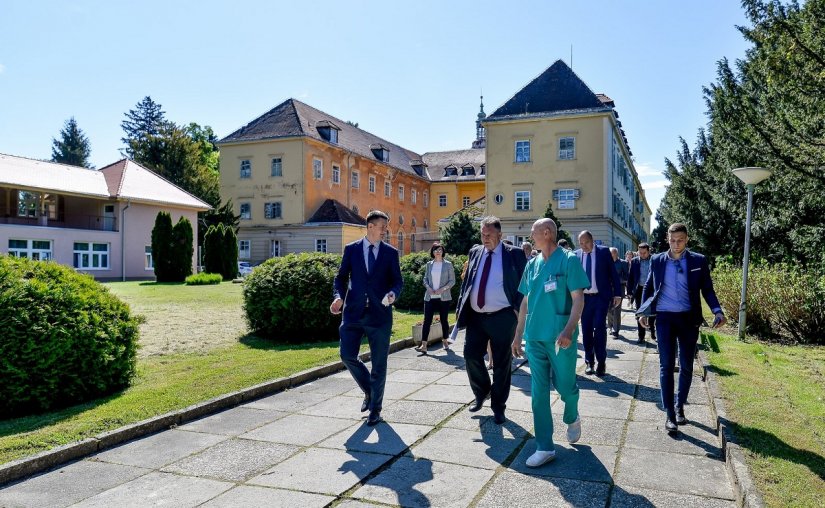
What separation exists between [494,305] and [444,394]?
193 centimetres

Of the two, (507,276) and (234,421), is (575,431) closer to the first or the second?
(507,276)

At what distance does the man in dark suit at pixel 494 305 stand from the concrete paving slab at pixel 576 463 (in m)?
0.90

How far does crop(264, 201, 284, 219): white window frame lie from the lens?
46.4 metres

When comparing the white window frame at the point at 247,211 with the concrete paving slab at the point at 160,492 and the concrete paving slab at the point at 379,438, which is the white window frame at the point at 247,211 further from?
the concrete paving slab at the point at 160,492

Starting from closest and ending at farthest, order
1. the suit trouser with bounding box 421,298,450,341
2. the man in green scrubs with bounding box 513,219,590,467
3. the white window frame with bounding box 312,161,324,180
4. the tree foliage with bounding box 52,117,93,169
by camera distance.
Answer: the man in green scrubs with bounding box 513,219,590,467, the suit trouser with bounding box 421,298,450,341, the white window frame with bounding box 312,161,324,180, the tree foliage with bounding box 52,117,93,169

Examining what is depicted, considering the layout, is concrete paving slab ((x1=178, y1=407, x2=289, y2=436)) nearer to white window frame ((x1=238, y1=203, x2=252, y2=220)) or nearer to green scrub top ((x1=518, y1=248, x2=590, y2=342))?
green scrub top ((x1=518, y1=248, x2=590, y2=342))

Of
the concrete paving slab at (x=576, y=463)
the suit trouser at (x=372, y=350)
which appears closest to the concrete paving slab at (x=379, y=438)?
the suit trouser at (x=372, y=350)

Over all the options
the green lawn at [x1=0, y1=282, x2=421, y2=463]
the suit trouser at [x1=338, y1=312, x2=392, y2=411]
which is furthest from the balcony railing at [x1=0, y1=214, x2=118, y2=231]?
the suit trouser at [x1=338, y1=312, x2=392, y2=411]

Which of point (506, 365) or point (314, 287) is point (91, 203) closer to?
point (314, 287)

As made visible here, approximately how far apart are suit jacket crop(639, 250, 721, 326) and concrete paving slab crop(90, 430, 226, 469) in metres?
4.55

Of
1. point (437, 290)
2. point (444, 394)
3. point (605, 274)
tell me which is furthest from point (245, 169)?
point (444, 394)

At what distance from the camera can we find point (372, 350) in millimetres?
6176

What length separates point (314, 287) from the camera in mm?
11273

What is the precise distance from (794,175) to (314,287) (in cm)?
948
